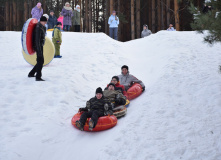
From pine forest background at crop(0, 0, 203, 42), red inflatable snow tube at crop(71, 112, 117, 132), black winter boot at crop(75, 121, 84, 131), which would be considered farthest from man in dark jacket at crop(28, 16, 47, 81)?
pine forest background at crop(0, 0, 203, 42)

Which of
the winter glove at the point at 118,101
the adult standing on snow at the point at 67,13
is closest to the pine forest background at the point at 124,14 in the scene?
the adult standing on snow at the point at 67,13

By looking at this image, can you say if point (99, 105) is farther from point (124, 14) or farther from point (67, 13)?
point (124, 14)

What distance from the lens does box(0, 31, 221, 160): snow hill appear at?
379cm

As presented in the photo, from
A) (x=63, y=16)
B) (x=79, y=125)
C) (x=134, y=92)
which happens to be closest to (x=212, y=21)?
(x=79, y=125)

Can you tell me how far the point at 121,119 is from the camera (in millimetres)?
5094

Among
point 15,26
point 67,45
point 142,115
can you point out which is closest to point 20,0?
point 15,26

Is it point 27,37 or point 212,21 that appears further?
point 27,37

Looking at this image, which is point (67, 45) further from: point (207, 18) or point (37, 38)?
point (207, 18)

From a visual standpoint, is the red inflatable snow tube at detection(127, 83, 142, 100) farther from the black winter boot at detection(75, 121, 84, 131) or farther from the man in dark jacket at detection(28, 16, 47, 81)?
the man in dark jacket at detection(28, 16, 47, 81)

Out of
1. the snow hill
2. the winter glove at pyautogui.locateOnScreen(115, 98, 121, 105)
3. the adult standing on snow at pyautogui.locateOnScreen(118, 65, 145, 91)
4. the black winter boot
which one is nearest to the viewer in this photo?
the snow hill

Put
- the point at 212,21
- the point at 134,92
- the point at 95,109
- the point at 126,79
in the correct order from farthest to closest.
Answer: the point at 126,79 < the point at 134,92 < the point at 95,109 < the point at 212,21

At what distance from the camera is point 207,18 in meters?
3.62

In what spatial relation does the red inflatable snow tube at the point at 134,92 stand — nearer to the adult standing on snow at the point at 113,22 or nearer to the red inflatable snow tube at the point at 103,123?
the red inflatable snow tube at the point at 103,123

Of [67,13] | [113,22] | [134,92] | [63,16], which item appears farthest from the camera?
[63,16]
